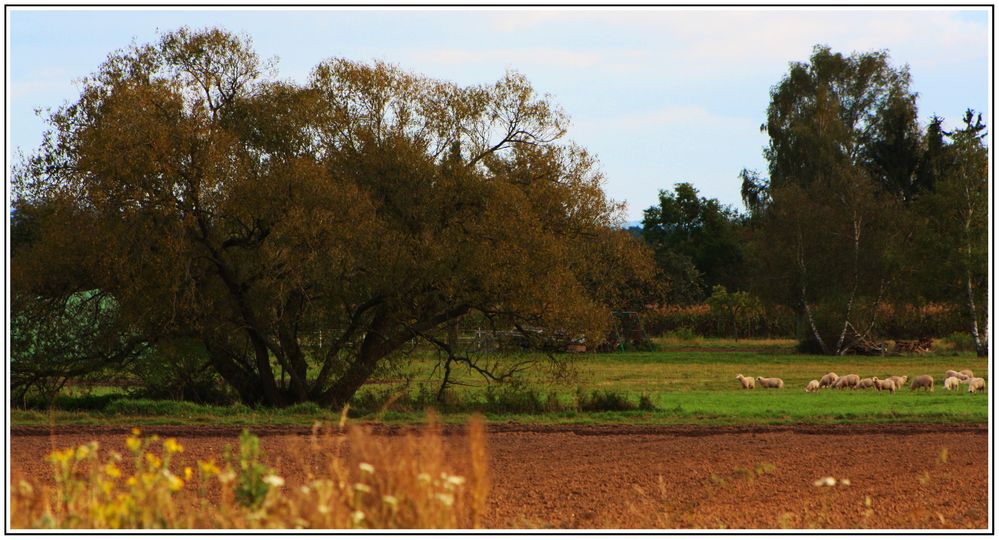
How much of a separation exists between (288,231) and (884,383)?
15.6 meters

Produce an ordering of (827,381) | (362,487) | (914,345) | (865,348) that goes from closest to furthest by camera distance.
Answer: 1. (362,487)
2. (827,381)
3. (865,348)
4. (914,345)

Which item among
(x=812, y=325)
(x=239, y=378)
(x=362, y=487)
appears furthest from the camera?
(x=812, y=325)

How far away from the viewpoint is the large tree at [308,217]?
1984 centimetres

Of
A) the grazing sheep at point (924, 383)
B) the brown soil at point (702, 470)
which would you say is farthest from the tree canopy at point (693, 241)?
the brown soil at point (702, 470)

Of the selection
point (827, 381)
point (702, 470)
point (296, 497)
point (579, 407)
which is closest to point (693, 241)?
point (827, 381)

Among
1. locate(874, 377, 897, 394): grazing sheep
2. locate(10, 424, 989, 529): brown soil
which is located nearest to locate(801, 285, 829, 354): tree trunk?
locate(874, 377, 897, 394): grazing sheep

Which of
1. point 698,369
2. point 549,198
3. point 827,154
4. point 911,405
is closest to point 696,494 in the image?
point 549,198

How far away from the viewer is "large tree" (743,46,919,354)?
47594 mm

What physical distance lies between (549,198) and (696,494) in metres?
10.8

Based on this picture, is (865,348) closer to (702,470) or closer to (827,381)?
(827,381)

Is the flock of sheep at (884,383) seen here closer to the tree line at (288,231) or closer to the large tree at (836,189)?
the tree line at (288,231)

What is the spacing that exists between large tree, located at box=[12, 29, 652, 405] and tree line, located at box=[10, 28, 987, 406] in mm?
40

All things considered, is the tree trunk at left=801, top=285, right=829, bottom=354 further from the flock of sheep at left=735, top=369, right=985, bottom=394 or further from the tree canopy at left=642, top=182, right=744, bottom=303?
the flock of sheep at left=735, top=369, right=985, bottom=394

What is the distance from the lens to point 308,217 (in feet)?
65.6
